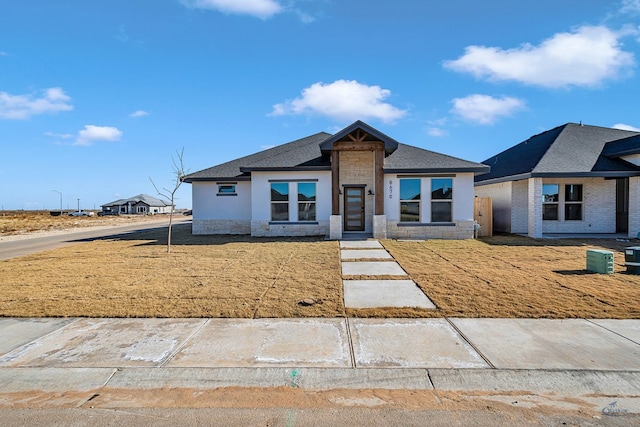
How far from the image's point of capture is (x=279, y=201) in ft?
55.2

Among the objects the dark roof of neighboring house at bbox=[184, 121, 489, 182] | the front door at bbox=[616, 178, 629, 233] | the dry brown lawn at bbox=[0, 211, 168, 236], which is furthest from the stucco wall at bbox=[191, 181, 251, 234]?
the front door at bbox=[616, 178, 629, 233]

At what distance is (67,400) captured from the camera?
3.42 metres

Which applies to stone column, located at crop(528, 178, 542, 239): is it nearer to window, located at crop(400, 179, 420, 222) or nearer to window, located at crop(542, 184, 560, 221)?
window, located at crop(542, 184, 560, 221)

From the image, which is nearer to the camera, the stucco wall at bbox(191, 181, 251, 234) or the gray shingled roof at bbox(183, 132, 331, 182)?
the gray shingled roof at bbox(183, 132, 331, 182)

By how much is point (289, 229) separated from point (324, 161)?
3.88 metres

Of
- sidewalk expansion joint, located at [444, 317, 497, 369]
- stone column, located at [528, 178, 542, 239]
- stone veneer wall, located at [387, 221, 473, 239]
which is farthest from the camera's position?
stone veneer wall, located at [387, 221, 473, 239]

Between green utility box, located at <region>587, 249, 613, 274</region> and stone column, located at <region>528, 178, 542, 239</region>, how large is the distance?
7294 mm

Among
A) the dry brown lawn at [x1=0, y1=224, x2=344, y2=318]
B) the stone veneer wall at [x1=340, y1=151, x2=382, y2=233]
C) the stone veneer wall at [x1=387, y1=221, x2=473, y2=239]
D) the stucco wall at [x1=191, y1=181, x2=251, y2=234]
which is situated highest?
the stone veneer wall at [x1=340, y1=151, x2=382, y2=233]

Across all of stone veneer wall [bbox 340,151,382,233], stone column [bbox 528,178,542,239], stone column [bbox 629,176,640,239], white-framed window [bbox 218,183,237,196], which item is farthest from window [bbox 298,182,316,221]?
stone column [bbox 629,176,640,239]

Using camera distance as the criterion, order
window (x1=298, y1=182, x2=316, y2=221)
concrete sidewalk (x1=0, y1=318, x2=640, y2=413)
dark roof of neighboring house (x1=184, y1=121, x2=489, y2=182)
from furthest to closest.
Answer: window (x1=298, y1=182, x2=316, y2=221) → dark roof of neighboring house (x1=184, y1=121, x2=489, y2=182) → concrete sidewalk (x1=0, y1=318, x2=640, y2=413)

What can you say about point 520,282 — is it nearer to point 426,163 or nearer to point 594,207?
point 426,163

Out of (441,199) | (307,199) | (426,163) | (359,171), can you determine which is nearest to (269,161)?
(307,199)

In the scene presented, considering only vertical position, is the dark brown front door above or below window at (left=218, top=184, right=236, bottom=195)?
below

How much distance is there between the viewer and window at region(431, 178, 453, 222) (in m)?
16.1
